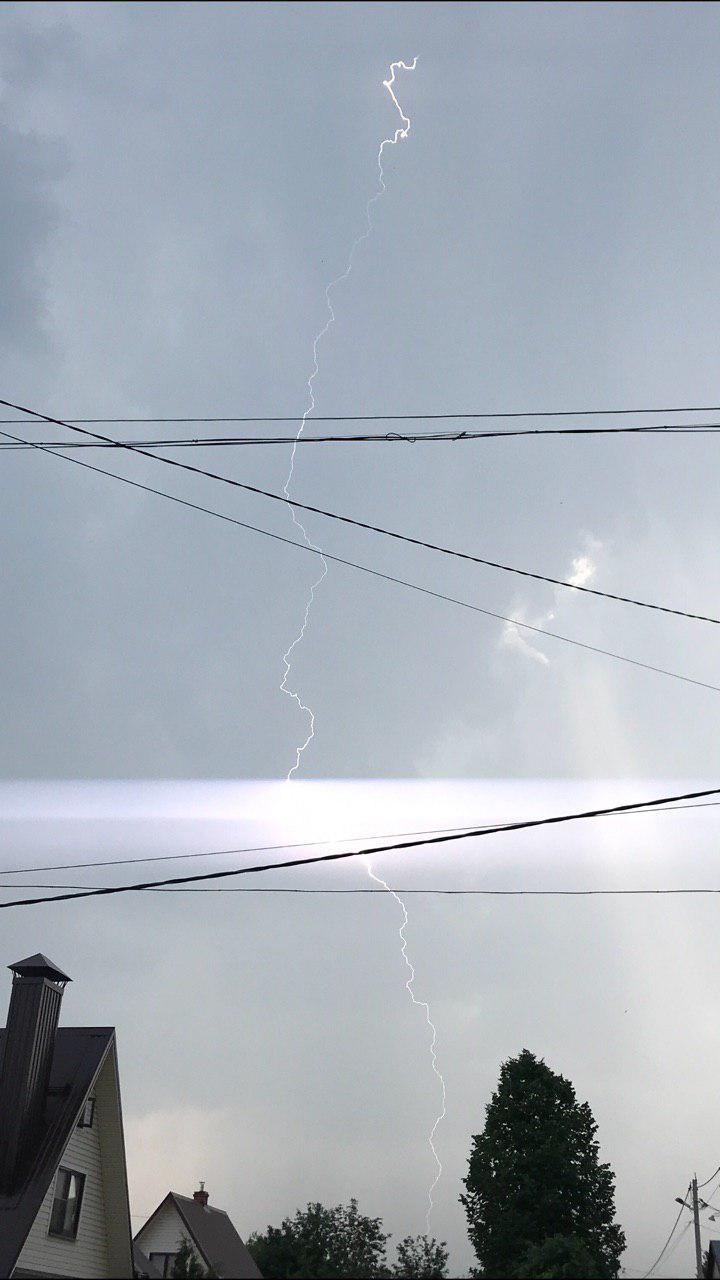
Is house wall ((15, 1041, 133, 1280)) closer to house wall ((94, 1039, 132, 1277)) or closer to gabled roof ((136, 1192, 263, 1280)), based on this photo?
house wall ((94, 1039, 132, 1277))

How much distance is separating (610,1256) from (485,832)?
3542 cm

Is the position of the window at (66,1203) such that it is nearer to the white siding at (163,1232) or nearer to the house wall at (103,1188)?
the house wall at (103,1188)

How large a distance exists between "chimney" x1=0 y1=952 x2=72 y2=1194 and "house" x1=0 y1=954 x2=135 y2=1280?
0.02 meters

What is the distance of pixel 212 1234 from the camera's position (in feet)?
121

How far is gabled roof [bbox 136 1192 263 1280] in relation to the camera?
34.2 m

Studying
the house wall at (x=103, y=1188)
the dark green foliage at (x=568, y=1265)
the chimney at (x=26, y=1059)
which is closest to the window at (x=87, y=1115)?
the house wall at (x=103, y=1188)

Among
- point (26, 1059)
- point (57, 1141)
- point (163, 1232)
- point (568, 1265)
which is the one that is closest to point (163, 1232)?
point (163, 1232)

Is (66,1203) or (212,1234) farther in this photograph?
(212,1234)

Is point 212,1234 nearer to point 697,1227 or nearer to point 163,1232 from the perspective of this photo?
point 163,1232

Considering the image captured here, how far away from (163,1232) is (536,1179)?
46.0 feet

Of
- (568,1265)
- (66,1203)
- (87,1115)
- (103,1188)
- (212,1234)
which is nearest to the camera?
(568,1265)

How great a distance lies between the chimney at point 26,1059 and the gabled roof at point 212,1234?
45.9 feet

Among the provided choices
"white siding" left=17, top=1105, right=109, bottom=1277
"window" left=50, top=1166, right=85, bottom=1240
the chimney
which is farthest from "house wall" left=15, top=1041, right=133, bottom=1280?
the chimney

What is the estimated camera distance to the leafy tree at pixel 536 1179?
39.7 metres
